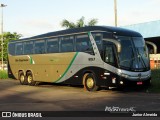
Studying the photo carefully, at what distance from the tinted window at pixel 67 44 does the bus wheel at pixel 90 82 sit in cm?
209

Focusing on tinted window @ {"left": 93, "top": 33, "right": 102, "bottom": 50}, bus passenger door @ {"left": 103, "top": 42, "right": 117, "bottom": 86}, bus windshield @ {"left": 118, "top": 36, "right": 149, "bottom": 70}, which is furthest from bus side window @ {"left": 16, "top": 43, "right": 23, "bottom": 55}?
bus windshield @ {"left": 118, "top": 36, "right": 149, "bottom": 70}

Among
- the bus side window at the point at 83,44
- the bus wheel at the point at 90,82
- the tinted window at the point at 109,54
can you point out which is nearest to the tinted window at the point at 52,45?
the bus side window at the point at 83,44

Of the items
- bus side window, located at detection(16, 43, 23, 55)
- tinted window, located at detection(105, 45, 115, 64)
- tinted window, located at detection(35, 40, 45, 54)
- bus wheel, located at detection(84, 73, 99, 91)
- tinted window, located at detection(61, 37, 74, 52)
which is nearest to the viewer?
tinted window, located at detection(105, 45, 115, 64)

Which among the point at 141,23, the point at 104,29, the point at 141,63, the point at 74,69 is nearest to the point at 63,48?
the point at 74,69

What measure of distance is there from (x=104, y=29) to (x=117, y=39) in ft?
3.29

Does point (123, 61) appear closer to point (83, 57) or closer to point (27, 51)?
point (83, 57)

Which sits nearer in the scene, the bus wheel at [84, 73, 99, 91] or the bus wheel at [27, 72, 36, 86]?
the bus wheel at [84, 73, 99, 91]

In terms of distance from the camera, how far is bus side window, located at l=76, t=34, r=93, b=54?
2058cm

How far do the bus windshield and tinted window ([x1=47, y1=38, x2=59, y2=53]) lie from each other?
5.34 m

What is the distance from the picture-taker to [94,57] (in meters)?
20.2

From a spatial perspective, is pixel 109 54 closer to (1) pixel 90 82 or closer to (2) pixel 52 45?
(1) pixel 90 82

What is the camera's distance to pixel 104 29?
65.4 ft

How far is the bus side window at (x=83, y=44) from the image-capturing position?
20584mm

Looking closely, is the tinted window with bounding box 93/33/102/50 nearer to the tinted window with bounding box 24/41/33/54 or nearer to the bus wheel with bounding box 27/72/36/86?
the tinted window with bounding box 24/41/33/54
